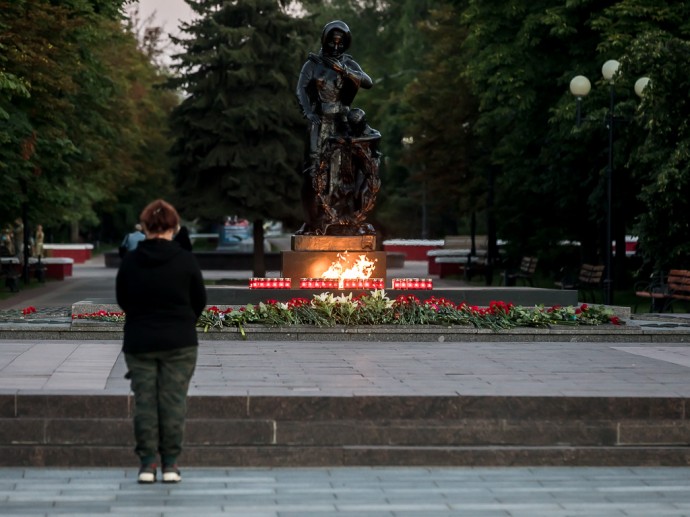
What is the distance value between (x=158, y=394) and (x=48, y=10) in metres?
26.1

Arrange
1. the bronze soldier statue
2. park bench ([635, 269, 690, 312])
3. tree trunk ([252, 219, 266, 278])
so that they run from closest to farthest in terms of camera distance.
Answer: the bronze soldier statue
park bench ([635, 269, 690, 312])
tree trunk ([252, 219, 266, 278])

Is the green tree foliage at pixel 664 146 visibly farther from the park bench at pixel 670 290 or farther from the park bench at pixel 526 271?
the park bench at pixel 526 271

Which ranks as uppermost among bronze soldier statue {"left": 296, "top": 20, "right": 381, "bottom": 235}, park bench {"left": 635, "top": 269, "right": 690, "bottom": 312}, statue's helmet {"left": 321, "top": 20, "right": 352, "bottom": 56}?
statue's helmet {"left": 321, "top": 20, "right": 352, "bottom": 56}

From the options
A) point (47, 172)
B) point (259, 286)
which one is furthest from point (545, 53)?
point (259, 286)

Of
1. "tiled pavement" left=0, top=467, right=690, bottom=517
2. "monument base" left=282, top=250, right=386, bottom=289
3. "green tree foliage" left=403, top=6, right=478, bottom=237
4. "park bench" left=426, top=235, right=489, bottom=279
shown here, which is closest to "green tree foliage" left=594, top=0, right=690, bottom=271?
"monument base" left=282, top=250, right=386, bottom=289

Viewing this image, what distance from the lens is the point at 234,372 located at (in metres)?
14.7

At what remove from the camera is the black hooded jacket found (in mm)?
10508

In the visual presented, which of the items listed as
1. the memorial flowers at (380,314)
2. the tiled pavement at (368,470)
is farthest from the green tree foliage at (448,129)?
the tiled pavement at (368,470)

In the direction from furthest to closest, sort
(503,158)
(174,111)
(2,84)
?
(174,111) → (503,158) → (2,84)

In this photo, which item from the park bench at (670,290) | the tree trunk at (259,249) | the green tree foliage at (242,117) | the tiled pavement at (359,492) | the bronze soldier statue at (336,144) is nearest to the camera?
the tiled pavement at (359,492)

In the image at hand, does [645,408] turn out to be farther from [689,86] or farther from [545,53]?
[545,53]

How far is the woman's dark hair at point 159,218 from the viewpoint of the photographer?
34.5 ft

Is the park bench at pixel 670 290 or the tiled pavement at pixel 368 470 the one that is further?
the park bench at pixel 670 290

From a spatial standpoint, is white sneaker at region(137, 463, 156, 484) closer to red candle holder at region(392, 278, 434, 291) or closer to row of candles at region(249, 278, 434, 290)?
row of candles at region(249, 278, 434, 290)
